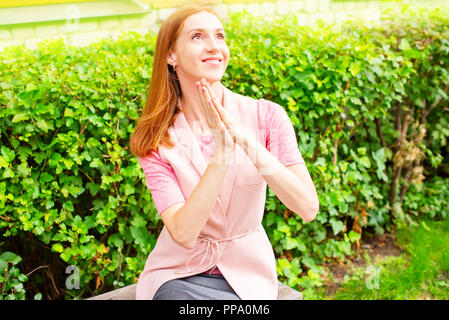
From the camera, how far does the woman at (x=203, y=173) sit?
1.74 metres

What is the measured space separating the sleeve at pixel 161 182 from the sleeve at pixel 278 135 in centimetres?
42

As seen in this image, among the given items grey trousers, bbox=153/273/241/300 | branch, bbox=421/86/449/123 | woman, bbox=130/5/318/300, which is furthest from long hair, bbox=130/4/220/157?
branch, bbox=421/86/449/123

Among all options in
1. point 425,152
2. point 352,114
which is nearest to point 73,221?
point 352,114

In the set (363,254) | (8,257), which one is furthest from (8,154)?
(363,254)

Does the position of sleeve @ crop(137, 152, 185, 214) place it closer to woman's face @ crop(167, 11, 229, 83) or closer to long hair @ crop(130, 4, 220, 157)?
long hair @ crop(130, 4, 220, 157)

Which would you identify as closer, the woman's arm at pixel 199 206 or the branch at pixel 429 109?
the woman's arm at pixel 199 206

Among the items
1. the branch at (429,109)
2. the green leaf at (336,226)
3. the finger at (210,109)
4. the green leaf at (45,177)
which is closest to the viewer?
the finger at (210,109)

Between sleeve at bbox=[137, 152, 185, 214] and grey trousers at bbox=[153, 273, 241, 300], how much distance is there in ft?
0.98

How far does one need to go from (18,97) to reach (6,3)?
3223 mm

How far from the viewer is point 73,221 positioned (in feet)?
8.48

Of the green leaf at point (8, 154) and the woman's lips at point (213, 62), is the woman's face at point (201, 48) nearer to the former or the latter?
the woman's lips at point (213, 62)

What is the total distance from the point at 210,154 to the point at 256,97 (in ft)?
4.16

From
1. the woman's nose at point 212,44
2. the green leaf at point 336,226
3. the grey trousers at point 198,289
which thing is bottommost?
the green leaf at point 336,226

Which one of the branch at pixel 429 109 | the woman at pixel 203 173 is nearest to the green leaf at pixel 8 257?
the woman at pixel 203 173
